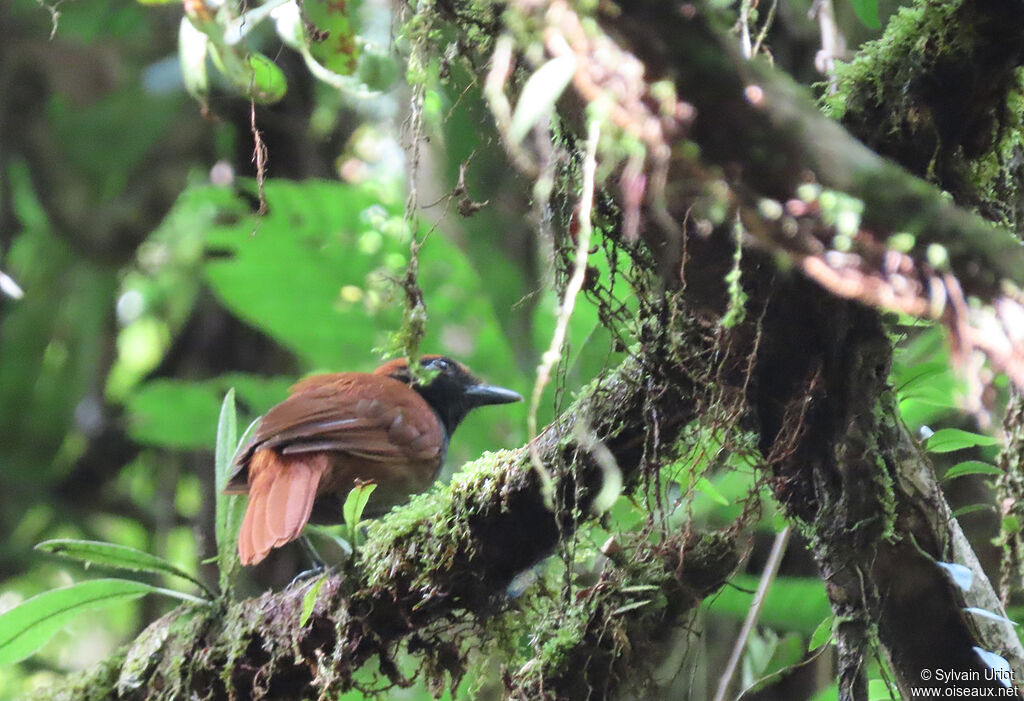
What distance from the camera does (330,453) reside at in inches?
106

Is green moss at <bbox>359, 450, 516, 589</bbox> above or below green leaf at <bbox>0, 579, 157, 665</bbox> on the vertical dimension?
above

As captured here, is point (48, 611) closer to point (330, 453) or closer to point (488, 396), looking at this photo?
point (330, 453)

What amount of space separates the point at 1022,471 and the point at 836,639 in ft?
2.34

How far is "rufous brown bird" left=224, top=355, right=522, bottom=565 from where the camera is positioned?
2322mm

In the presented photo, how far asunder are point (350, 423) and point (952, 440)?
1.68 m

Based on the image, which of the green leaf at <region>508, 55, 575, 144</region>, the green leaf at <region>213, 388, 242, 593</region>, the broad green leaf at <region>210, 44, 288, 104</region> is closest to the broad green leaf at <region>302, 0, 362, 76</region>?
the broad green leaf at <region>210, 44, 288, 104</region>

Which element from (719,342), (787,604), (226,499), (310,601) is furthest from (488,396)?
(719,342)

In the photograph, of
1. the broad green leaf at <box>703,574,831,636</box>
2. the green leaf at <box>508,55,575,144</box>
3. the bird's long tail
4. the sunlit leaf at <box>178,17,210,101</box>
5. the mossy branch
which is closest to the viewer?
the green leaf at <box>508,55,575,144</box>

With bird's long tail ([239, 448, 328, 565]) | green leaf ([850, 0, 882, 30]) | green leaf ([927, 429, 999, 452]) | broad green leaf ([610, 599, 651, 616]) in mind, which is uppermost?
green leaf ([850, 0, 882, 30])

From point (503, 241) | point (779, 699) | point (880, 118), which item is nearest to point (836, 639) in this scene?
point (880, 118)

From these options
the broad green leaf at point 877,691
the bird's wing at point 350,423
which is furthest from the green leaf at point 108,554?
the broad green leaf at point 877,691

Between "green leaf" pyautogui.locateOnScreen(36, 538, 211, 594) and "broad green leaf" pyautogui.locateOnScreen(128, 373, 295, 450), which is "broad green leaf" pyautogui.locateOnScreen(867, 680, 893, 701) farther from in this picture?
"broad green leaf" pyautogui.locateOnScreen(128, 373, 295, 450)

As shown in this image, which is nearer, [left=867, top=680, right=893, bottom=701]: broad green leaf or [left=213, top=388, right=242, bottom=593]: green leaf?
[left=867, top=680, right=893, bottom=701]: broad green leaf

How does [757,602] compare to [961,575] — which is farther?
[757,602]
